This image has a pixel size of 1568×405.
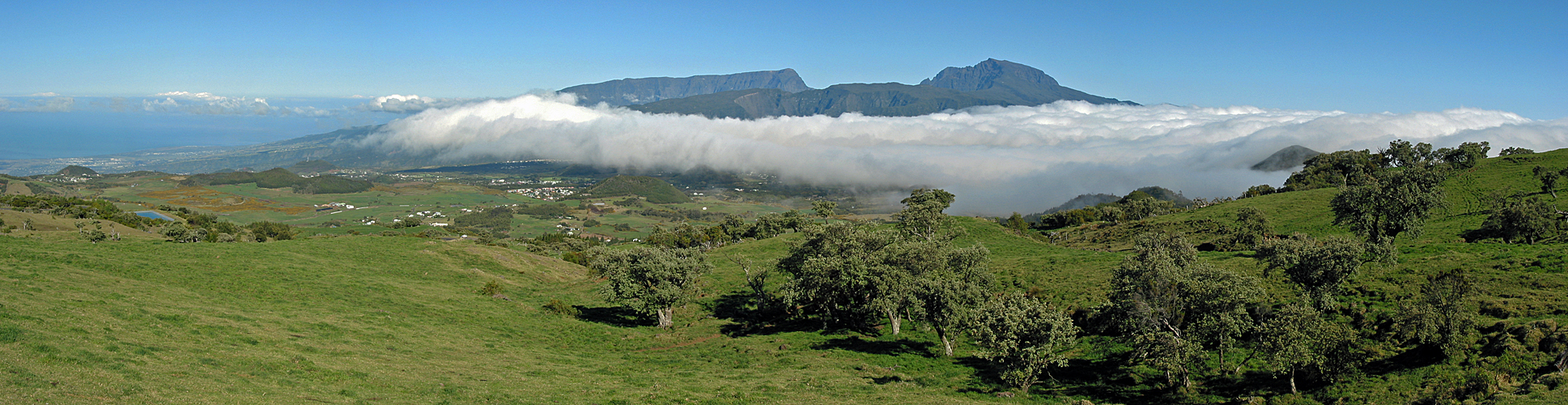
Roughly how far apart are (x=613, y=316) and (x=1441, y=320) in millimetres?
51913

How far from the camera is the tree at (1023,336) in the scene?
3167cm

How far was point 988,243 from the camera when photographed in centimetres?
8494

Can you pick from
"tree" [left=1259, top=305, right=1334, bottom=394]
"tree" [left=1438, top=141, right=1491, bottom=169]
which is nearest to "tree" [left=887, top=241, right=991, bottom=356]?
"tree" [left=1259, top=305, right=1334, bottom=394]

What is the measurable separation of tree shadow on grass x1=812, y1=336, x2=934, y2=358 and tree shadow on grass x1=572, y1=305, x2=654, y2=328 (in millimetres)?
16512

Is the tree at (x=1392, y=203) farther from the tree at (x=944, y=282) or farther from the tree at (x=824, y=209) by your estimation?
the tree at (x=824, y=209)

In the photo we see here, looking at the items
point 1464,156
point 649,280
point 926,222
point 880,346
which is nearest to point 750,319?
point 649,280

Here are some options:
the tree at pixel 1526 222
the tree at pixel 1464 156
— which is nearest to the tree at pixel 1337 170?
the tree at pixel 1464 156

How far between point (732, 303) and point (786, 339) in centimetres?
1312

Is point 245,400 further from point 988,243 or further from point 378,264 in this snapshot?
point 988,243

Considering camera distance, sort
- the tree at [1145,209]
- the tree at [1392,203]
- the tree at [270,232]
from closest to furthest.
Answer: the tree at [1392,203] → the tree at [270,232] → the tree at [1145,209]

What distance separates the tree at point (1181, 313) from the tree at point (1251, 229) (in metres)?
42.7

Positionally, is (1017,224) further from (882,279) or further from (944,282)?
(944,282)

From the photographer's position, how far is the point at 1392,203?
Result: 48.4m

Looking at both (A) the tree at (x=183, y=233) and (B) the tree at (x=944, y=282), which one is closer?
(B) the tree at (x=944, y=282)
